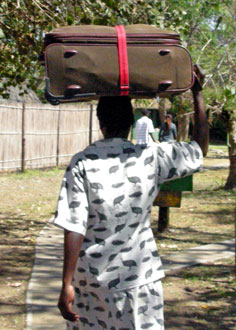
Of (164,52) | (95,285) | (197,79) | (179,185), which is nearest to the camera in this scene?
(95,285)

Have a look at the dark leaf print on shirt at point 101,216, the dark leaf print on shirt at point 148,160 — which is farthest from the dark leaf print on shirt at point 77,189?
the dark leaf print on shirt at point 148,160

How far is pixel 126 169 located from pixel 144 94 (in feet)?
1.32

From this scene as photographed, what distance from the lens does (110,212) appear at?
9.33 feet

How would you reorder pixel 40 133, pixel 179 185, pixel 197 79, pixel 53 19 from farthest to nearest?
pixel 40 133 < pixel 179 185 < pixel 53 19 < pixel 197 79

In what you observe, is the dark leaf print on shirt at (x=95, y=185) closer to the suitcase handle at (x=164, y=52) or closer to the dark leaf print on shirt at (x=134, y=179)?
the dark leaf print on shirt at (x=134, y=179)

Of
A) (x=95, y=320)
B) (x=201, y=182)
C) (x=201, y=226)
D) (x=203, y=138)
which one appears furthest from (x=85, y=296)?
(x=201, y=182)

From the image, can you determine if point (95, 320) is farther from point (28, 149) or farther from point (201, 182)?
point (28, 149)

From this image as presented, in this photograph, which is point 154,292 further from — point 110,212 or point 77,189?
point 77,189

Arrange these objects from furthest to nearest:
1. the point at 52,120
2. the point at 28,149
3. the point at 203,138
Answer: the point at 52,120 → the point at 28,149 → the point at 203,138

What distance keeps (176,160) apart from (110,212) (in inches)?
18.1

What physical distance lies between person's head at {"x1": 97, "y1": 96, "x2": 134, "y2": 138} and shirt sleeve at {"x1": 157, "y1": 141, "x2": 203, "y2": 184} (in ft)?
0.74

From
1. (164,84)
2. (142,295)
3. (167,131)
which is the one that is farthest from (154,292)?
(167,131)

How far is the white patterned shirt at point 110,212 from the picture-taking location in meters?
2.82

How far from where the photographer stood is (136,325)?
289cm
